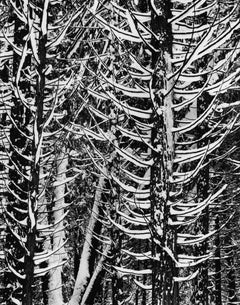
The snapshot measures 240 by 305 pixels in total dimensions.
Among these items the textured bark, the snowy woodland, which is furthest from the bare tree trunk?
the textured bark

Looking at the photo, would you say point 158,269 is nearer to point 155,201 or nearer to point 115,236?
point 155,201

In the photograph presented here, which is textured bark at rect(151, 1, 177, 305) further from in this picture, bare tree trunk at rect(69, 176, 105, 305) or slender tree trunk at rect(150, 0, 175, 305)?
bare tree trunk at rect(69, 176, 105, 305)

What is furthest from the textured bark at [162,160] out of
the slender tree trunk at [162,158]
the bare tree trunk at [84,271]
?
the bare tree trunk at [84,271]

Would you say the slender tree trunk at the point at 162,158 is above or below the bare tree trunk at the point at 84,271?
above

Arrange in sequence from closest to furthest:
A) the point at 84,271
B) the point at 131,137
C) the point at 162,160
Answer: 1. the point at 162,160
2. the point at 131,137
3. the point at 84,271

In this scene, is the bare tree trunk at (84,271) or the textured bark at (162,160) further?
the bare tree trunk at (84,271)

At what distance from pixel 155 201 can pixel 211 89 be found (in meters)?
1.48

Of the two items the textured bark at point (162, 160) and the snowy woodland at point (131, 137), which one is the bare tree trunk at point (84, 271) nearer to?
the snowy woodland at point (131, 137)

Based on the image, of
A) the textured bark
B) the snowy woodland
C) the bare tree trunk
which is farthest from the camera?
the bare tree trunk

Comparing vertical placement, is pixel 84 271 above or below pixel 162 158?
below

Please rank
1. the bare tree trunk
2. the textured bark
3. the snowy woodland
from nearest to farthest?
the textured bark, the snowy woodland, the bare tree trunk

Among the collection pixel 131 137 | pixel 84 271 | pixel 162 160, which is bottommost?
pixel 84 271

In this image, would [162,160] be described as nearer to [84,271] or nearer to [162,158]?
[162,158]

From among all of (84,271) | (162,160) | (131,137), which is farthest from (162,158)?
(84,271)
